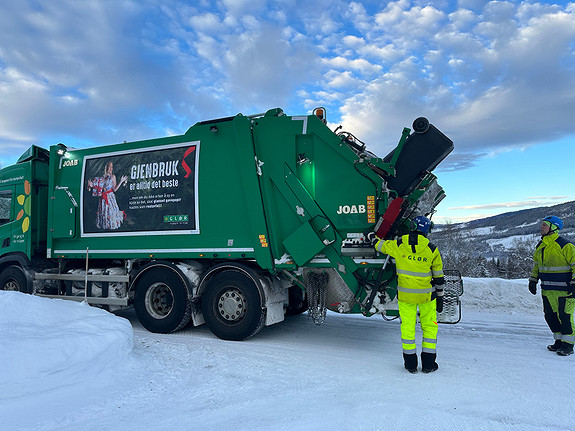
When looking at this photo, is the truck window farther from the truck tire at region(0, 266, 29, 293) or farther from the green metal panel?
the green metal panel

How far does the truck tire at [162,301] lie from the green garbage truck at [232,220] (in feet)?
0.06

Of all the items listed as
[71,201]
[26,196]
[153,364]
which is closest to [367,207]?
[153,364]

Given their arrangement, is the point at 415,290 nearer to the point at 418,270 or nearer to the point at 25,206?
the point at 418,270

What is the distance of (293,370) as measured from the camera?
4332 millimetres

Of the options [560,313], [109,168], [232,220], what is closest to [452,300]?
[560,313]

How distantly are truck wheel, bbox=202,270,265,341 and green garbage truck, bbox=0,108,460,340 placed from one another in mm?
18

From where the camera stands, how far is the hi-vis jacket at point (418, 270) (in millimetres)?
4352

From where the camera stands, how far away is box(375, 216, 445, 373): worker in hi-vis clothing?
4.26 meters

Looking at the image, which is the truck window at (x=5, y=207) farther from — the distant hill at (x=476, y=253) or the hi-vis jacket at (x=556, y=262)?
the hi-vis jacket at (x=556, y=262)

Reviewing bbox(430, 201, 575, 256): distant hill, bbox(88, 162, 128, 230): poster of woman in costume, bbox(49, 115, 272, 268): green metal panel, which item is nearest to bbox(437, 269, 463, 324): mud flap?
bbox(49, 115, 272, 268): green metal panel

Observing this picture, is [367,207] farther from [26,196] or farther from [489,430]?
[26,196]

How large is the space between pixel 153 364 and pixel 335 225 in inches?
112

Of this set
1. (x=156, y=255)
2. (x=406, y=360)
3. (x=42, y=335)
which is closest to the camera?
(x=42, y=335)

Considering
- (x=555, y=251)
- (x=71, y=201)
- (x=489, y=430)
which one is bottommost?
(x=489, y=430)
